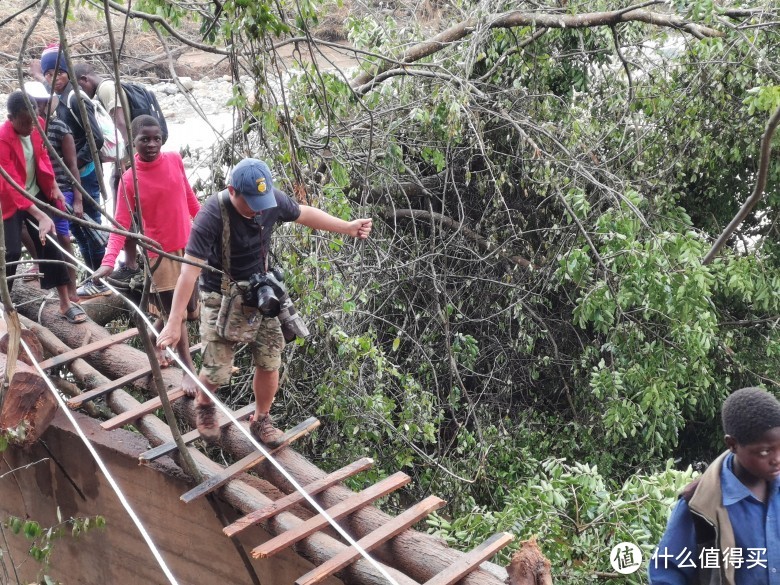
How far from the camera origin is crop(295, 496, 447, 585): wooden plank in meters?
3.72

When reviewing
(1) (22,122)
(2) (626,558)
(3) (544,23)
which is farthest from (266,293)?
(3) (544,23)

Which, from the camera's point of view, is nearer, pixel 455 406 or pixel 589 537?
pixel 589 537

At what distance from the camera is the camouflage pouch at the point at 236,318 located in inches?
165

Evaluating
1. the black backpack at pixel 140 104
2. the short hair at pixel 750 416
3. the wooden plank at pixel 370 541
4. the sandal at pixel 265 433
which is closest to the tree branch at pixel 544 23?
the black backpack at pixel 140 104

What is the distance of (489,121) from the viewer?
7020 millimetres

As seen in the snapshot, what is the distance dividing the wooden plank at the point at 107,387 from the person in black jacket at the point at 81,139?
2.84ft

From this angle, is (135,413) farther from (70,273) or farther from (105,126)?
(105,126)

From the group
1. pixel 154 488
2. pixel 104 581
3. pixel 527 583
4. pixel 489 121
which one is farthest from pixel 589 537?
pixel 489 121

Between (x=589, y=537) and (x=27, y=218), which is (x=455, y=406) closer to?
(x=589, y=537)

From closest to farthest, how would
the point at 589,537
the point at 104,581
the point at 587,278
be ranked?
the point at 589,537, the point at 104,581, the point at 587,278

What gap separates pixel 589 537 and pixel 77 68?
4.36 m

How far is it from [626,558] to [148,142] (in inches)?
129

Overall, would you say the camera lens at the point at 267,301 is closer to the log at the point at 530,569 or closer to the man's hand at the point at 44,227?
the log at the point at 530,569

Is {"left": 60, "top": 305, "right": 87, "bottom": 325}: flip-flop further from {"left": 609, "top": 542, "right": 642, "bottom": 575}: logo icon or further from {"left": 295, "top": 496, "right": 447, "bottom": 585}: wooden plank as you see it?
{"left": 609, "top": 542, "right": 642, "bottom": 575}: logo icon
